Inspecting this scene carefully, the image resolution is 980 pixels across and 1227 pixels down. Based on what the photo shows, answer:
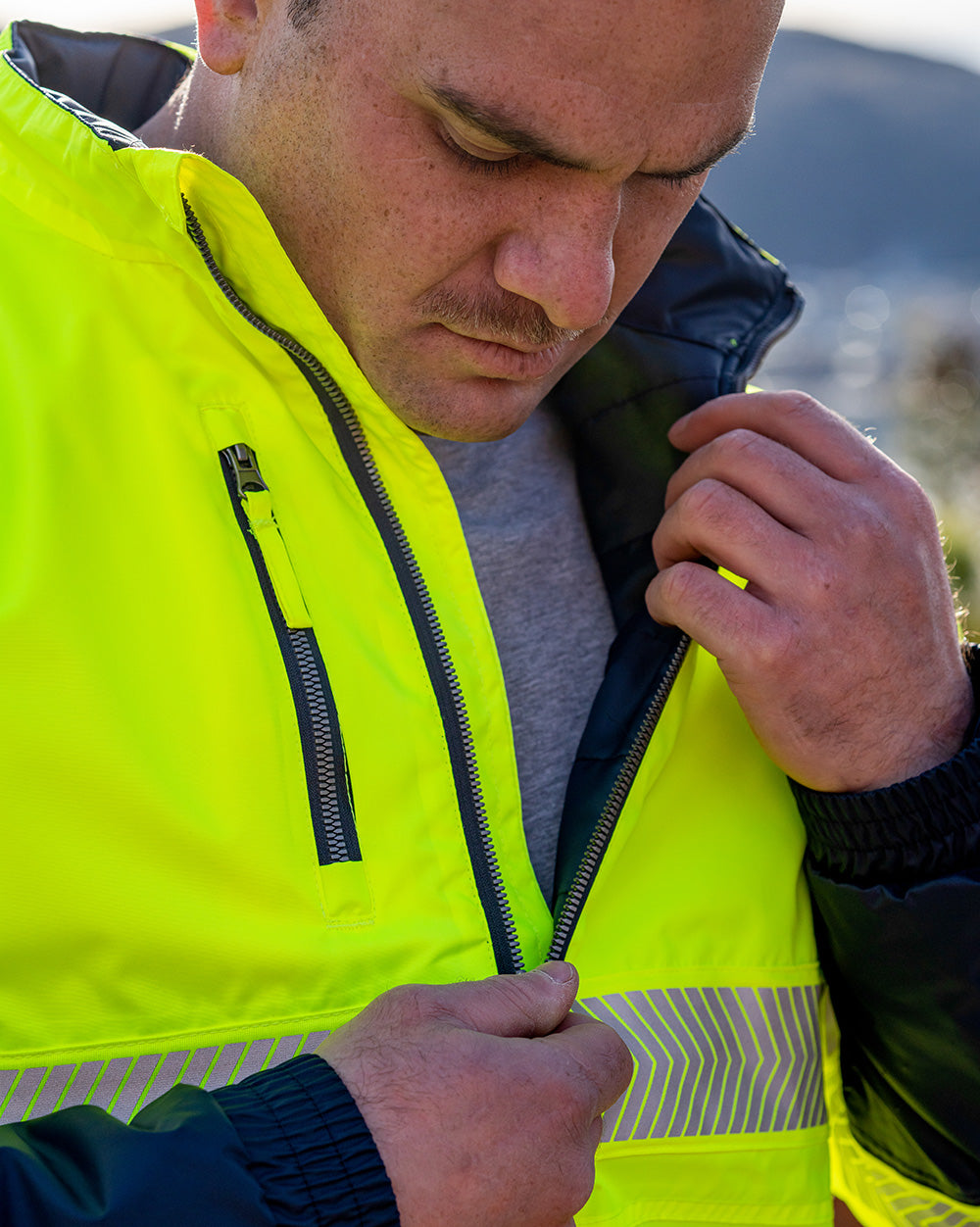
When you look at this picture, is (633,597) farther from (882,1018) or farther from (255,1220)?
(255,1220)

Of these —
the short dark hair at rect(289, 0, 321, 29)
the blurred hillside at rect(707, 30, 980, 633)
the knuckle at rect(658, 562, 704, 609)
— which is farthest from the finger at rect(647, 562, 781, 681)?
the blurred hillside at rect(707, 30, 980, 633)

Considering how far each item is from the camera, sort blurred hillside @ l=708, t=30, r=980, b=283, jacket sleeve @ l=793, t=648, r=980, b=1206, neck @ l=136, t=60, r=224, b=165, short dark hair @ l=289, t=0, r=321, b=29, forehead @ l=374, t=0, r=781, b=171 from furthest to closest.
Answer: blurred hillside @ l=708, t=30, r=980, b=283, neck @ l=136, t=60, r=224, b=165, jacket sleeve @ l=793, t=648, r=980, b=1206, short dark hair @ l=289, t=0, r=321, b=29, forehead @ l=374, t=0, r=781, b=171

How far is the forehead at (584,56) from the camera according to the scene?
3.99 feet

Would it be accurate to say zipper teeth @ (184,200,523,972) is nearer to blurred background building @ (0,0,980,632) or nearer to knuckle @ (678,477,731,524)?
knuckle @ (678,477,731,524)

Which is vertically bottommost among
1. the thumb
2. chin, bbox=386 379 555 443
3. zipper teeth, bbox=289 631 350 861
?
the thumb

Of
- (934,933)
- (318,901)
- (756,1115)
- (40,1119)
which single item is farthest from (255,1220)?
(934,933)

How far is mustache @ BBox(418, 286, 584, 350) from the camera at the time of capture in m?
1.42

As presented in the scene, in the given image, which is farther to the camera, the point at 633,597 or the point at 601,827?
the point at 633,597

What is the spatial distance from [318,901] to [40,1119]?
14.1 inches

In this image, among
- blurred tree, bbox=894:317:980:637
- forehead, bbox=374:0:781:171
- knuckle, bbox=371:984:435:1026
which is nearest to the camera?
knuckle, bbox=371:984:435:1026

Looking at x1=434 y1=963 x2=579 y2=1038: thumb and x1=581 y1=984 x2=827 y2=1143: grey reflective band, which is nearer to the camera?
x1=434 y1=963 x2=579 y2=1038: thumb

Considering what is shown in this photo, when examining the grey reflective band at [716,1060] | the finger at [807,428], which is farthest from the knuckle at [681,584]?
the grey reflective band at [716,1060]

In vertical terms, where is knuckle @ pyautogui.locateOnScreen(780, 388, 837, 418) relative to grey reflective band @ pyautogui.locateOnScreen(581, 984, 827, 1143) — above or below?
above

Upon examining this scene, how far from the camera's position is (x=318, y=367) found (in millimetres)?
1480
